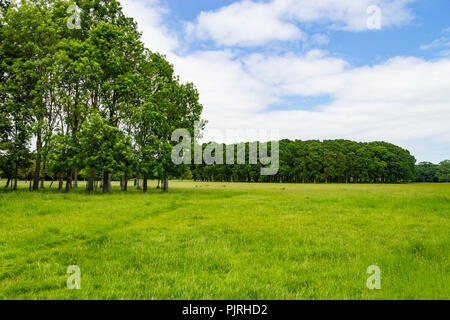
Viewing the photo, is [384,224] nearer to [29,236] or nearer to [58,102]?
[29,236]

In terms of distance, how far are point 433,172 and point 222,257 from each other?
19287 cm

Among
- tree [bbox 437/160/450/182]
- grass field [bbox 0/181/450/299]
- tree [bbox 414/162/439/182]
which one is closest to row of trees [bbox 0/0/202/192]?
grass field [bbox 0/181/450/299]

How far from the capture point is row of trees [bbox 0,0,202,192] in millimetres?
27953

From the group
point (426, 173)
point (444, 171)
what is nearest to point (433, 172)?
point (426, 173)

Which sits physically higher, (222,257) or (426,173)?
(426,173)

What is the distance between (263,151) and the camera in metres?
115

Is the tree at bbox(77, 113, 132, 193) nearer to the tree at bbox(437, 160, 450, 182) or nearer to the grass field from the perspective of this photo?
the grass field

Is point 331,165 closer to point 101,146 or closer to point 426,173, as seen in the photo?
point 426,173

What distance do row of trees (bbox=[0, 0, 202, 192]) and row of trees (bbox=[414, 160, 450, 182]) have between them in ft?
517

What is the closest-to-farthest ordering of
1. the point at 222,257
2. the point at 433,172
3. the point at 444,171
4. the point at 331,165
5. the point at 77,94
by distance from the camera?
1. the point at 222,257
2. the point at 77,94
3. the point at 331,165
4. the point at 444,171
5. the point at 433,172

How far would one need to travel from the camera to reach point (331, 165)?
110312 millimetres

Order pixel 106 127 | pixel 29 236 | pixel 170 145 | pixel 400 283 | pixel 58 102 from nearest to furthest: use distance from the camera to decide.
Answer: pixel 400 283 < pixel 29 236 < pixel 106 127 < pixel 58 102 < pixel 170 145
